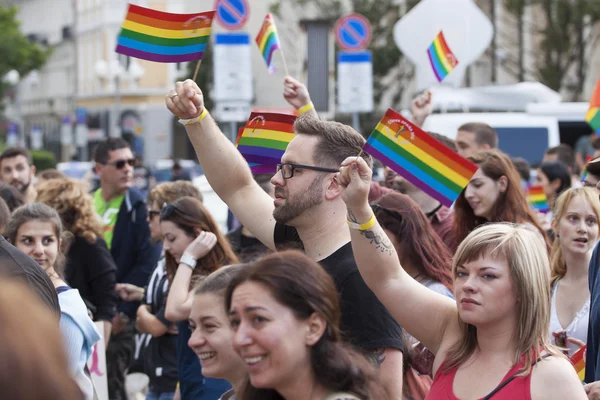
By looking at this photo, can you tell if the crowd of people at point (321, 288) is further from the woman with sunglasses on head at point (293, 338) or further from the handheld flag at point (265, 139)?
the handheld flag at point (265, 139)

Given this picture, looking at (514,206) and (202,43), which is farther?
(514,206)

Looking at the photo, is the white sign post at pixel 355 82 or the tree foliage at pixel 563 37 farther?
the tree foliage at pixel 563 37

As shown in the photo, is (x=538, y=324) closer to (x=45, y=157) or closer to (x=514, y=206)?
(x=514, y=206)

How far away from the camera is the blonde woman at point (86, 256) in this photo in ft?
23.6

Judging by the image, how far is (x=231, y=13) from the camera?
1105 centimetres

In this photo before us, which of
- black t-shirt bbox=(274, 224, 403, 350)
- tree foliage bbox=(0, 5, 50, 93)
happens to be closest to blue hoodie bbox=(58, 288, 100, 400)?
black t-shirt bbox=(274, 224, 403, 350)

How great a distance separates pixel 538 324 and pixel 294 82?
198 centimetres

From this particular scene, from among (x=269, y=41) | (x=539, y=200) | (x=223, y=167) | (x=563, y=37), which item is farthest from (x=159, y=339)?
(x=563, y=37)

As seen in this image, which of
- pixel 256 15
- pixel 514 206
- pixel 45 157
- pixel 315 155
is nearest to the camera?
pixel 315 155

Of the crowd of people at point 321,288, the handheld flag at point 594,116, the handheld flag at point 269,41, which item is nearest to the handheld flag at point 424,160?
the crowd of people at point 321,288

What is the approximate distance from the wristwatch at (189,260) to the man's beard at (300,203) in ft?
6.25

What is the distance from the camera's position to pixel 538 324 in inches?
143

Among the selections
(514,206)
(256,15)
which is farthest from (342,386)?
(256,15)

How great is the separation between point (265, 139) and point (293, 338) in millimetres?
2246
